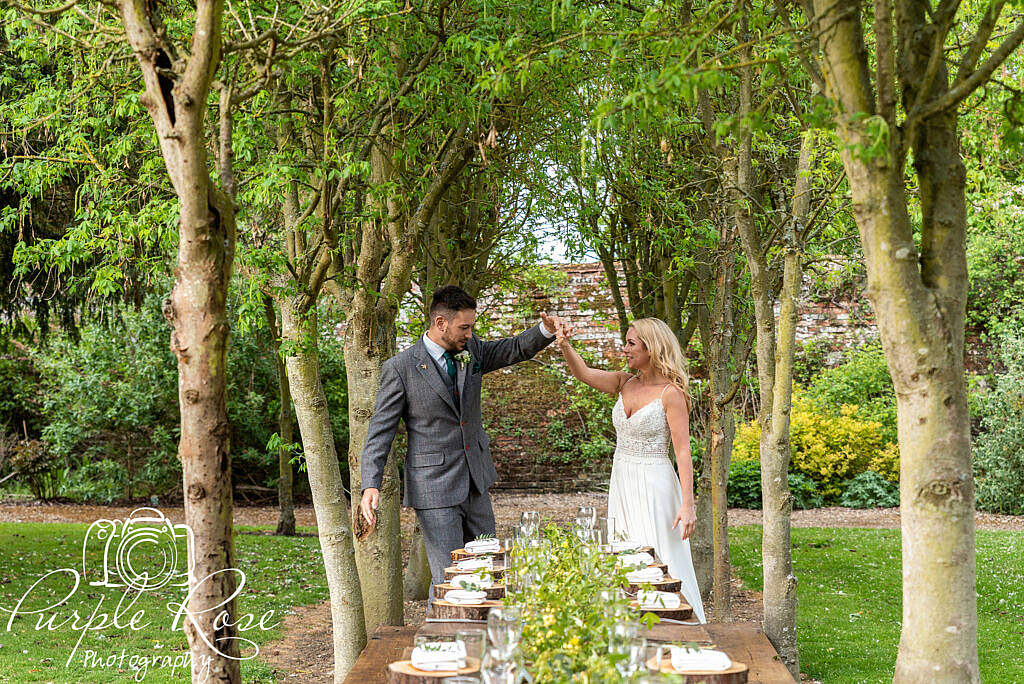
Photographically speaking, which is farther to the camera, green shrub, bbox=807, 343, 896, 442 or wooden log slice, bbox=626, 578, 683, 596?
green shrub, bbox=807, 343, 896, 442

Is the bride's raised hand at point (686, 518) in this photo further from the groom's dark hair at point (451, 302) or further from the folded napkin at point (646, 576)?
the groom's dark hair at point (451, 302)

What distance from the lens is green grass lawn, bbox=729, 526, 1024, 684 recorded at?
773 centimetres

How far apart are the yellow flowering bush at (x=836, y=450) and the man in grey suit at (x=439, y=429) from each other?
40.8 feet

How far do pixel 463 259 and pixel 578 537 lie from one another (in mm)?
5977

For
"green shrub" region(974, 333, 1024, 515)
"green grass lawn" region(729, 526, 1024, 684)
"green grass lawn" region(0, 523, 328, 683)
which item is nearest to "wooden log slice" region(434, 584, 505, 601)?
"green grass lawn" region(0, 523, 328, 683)

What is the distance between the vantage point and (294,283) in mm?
5879

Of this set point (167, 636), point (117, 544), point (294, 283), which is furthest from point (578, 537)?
point (117, 544)

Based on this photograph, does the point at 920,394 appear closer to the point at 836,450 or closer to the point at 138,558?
the point at 138,558

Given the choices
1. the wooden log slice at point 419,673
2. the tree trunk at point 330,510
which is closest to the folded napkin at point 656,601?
the wooden log slice at point 419,673

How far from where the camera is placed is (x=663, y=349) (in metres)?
6.46

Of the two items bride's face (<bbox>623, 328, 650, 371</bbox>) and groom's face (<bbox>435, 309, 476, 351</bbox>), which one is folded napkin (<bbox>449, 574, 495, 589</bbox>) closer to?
groom's face (<bbox>435, 309, 476, 351</bbox>)

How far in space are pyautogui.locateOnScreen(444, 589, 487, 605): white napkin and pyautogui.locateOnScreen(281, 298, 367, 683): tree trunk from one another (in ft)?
7.54

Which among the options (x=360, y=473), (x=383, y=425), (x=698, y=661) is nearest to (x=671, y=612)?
(x=698, y=661)

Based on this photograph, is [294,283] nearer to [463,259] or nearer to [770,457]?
[770,457]
